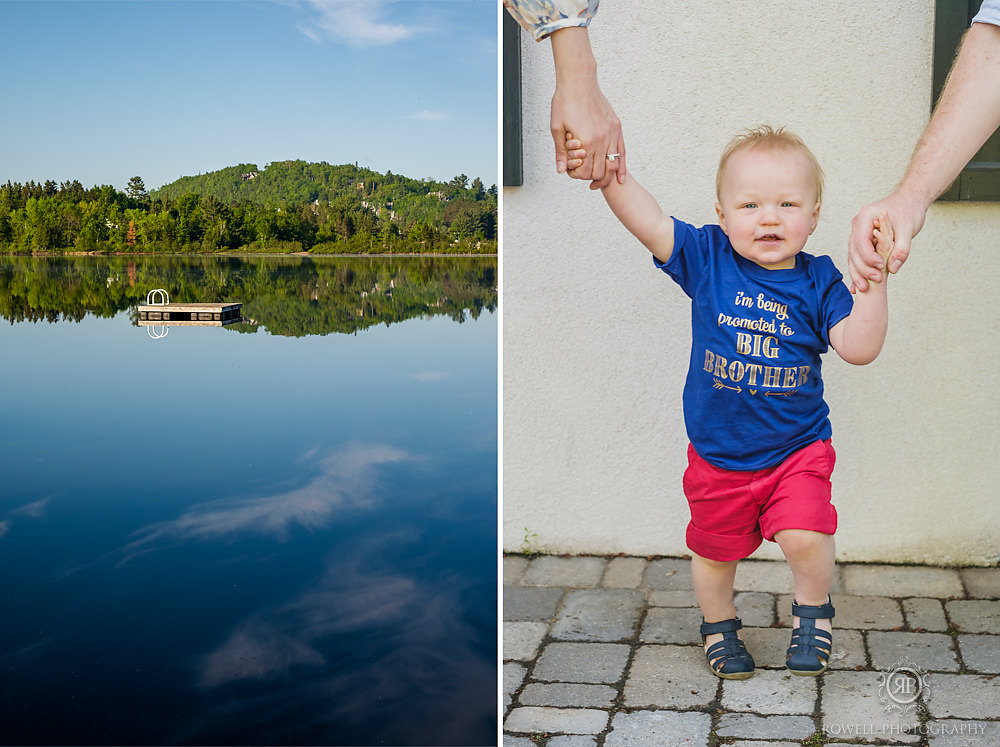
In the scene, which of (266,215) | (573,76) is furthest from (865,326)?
(266,215)

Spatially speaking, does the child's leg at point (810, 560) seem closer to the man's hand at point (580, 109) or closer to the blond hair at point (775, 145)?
the blond hair at point (775, 145)

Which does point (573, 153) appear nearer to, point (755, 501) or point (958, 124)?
point (958, 124)

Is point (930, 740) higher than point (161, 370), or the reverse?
point (930, 740)

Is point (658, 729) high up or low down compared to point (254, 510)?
up

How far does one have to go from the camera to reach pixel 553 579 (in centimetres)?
215

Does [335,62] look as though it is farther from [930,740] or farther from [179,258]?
[179,258]

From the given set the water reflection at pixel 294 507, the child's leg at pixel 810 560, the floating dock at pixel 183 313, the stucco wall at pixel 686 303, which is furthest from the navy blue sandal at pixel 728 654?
the floating dock at pixel 183 313

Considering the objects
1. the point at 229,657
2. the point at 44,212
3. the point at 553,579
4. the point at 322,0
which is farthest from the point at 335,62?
the point at 229,657

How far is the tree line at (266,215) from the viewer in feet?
6.20

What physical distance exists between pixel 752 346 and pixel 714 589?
510 millimetres

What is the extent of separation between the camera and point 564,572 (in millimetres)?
2205

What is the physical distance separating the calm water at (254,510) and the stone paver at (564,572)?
1.71 feet

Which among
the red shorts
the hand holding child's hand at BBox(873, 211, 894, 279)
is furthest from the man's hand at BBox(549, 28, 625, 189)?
the red shorts

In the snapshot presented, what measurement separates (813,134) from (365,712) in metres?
5.34
